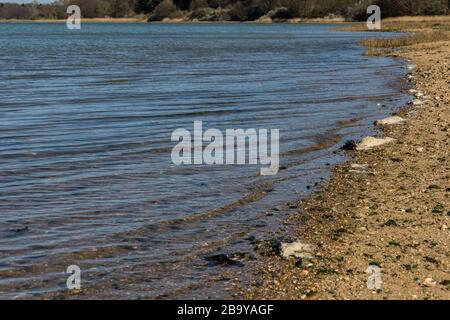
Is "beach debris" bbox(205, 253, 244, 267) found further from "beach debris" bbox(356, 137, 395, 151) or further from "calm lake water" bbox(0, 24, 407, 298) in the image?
"beach debris" bbox(356, 137, 395, 151)

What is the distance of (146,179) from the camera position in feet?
41.2

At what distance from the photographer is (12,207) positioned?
10.6 metres

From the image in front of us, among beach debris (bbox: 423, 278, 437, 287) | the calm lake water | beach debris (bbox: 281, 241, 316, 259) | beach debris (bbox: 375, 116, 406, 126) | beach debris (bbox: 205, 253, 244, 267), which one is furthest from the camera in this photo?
beach debris (bbox: 375, 116, 406, 126)

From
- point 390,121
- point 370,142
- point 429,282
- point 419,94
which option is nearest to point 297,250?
point 429,282

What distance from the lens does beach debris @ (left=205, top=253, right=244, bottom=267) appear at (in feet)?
27.4

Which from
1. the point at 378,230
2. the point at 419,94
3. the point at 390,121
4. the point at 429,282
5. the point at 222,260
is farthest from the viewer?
the point at 419,94

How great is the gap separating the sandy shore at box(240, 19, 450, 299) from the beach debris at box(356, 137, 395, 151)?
0.23m

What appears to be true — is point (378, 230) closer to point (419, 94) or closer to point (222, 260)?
point (222, 260)

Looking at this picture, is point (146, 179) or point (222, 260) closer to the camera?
point (222, 260)

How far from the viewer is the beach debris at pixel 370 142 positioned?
14930mm

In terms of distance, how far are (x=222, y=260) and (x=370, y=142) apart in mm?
7635

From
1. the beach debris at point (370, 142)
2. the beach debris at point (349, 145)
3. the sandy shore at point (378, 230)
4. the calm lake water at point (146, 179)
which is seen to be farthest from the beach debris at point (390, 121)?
the beach debris at point (349, 145)

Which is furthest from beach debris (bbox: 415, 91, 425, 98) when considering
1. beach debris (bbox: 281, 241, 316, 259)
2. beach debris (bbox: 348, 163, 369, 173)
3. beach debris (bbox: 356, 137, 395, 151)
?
beach debris (bbox: 281, 241, 316, 259)

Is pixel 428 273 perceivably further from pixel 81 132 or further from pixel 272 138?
pixel 81 132
